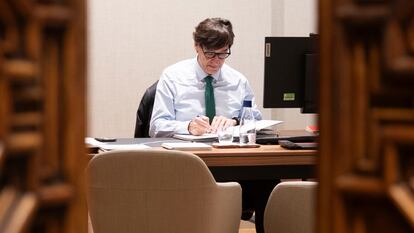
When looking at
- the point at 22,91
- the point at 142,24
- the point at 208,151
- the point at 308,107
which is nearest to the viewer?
the point at 22,91

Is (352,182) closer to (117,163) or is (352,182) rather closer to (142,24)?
(117,163)

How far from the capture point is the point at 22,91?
335 mm

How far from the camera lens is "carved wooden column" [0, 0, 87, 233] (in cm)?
33

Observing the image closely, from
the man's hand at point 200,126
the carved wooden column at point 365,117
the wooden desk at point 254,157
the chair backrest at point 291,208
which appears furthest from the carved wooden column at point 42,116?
the man's hand at point 200,126

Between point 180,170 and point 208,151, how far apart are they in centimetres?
50

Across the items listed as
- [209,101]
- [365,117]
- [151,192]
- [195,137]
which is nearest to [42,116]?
[365,117]

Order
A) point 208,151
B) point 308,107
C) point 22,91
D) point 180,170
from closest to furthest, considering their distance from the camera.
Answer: point 22,91 → point 180,170 → point 208,151 → point 308,107

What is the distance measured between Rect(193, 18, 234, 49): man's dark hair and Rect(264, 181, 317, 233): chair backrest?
1.34 meters

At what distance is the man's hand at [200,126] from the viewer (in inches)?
119

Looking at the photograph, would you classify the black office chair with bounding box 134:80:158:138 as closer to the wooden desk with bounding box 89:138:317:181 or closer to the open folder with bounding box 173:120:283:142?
the open folder with bounding box 173:120:283:142

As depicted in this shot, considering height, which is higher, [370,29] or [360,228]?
[370,29]

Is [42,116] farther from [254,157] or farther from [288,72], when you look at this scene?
[288,72]

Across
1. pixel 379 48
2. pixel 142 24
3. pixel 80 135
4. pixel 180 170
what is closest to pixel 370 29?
pixel 379 48

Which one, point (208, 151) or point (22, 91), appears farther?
point (208, 151)
